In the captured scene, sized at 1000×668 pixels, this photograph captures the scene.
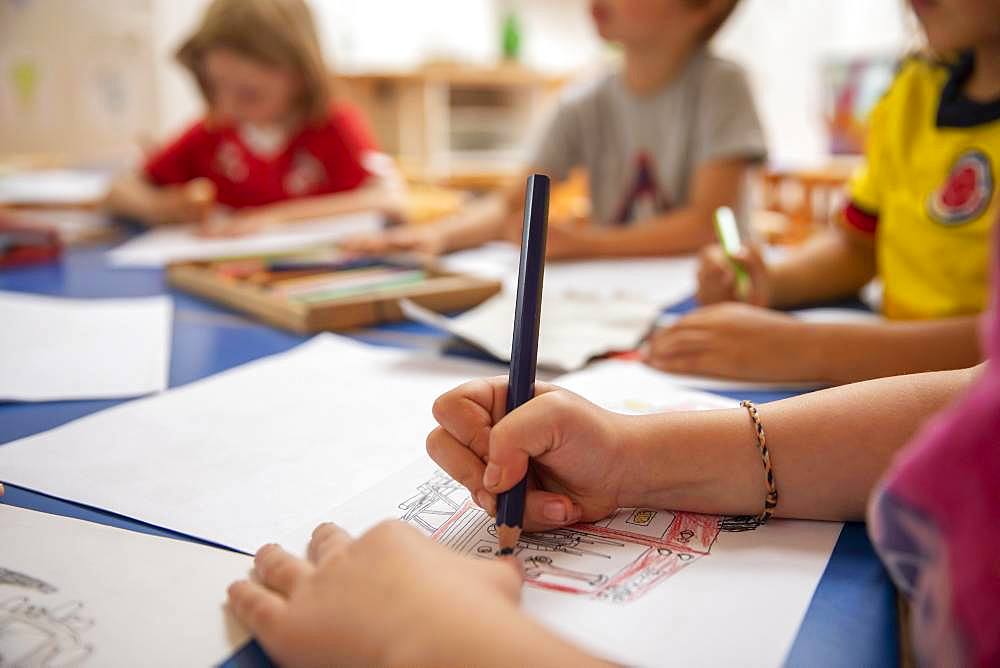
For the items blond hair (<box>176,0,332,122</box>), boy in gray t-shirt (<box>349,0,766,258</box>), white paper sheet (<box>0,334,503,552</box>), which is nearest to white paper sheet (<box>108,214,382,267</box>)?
boy in gray t-shirt (<box>349,0,766,258</box>)

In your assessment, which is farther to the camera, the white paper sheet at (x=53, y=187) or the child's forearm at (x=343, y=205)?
the white paper sheet at (x=53, y=187)

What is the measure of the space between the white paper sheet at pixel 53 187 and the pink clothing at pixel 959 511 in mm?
1507

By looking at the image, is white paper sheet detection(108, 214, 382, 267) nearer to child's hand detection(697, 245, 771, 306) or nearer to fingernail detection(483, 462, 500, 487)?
child's hand detection(697, 245, 771, 306)

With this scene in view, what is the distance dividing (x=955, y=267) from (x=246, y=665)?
2.29ft

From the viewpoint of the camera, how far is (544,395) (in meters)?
0.36

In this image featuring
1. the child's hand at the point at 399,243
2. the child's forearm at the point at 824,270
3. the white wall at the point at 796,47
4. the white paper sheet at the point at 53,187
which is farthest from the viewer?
the white wall at the point at 796,47

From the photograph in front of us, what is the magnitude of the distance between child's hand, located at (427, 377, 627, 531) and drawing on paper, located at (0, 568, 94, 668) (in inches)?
6.3

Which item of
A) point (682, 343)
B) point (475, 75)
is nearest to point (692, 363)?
point (682, 343)

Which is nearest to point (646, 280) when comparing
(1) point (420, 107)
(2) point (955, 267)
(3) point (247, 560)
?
(2) point (955, 267)

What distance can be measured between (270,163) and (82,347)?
0.95 m

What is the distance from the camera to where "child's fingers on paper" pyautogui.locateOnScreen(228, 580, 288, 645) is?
29cm

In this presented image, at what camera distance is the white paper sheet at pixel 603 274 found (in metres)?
0.89

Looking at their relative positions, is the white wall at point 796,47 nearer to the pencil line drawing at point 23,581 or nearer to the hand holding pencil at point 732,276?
the hand holding pencil at point 732,276

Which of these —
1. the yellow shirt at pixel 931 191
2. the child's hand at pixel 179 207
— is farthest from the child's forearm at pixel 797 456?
the child's hand at pixel 179 207
